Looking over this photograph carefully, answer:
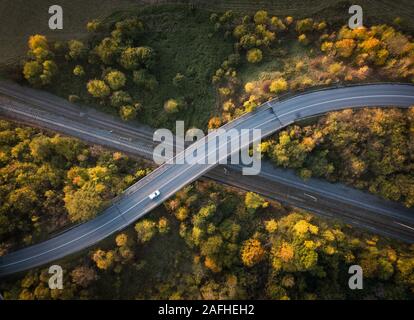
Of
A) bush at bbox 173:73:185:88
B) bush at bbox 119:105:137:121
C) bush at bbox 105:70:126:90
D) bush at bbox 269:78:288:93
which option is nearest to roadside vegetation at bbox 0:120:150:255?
bush at bbox 119:105:137:121

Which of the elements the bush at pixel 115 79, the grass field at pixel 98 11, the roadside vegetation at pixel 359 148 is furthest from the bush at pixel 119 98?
the roadside vegetation at pixel 359 148

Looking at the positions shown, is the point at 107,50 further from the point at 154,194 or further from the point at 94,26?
the point at 154,194

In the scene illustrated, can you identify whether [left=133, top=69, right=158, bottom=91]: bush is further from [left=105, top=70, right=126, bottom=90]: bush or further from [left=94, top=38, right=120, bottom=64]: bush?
[left=94, top=38, right=120, bottom=64]: bush

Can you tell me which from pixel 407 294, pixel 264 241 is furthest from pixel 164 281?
pixel 407 294

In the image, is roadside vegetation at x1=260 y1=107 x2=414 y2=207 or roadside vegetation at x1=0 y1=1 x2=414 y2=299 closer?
roadside vegetation at x1=0 y1=1 x2=414 y2=299

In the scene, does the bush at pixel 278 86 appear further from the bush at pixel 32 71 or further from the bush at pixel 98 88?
the bush at pixel 32 71
